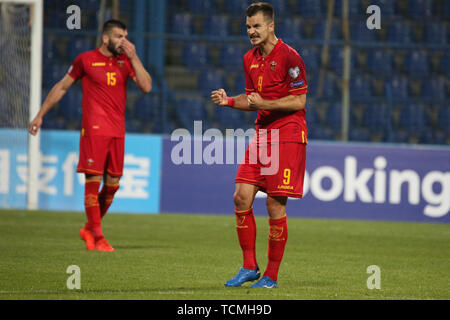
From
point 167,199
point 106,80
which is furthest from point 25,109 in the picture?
point 106,80

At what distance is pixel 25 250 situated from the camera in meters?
7.89

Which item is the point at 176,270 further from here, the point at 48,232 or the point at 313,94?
the point at 313,94

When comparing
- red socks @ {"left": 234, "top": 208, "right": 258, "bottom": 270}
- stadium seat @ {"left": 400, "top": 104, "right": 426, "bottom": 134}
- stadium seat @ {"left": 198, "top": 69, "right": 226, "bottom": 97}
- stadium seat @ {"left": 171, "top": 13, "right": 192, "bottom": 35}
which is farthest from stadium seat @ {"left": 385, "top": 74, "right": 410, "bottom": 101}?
red socks @ {"left": 234, "top": 208, "right": 258, "bottom": 270}

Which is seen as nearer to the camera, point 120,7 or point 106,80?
point 106,80

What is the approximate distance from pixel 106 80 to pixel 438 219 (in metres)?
6.57

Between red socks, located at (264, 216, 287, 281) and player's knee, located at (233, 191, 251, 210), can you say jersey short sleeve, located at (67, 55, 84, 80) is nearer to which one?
player's knee, located at (233, 191, 251, 210)

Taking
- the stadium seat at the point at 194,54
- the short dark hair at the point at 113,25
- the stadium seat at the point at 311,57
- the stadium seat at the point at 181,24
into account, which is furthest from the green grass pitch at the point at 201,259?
the stadium seat at the point at 181,24

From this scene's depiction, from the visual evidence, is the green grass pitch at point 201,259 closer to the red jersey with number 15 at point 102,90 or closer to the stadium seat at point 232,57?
the red jersey with number 15 at point 102,90

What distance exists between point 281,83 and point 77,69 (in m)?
3.05

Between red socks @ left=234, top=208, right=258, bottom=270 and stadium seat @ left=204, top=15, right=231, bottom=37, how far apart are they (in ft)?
37.9

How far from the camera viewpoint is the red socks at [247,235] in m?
6.11

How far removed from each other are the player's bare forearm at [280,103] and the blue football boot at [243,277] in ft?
3.77

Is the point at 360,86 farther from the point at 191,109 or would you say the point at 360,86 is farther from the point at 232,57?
the point at 191,109

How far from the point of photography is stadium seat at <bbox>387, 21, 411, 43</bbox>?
Result: 17844 millimetres
